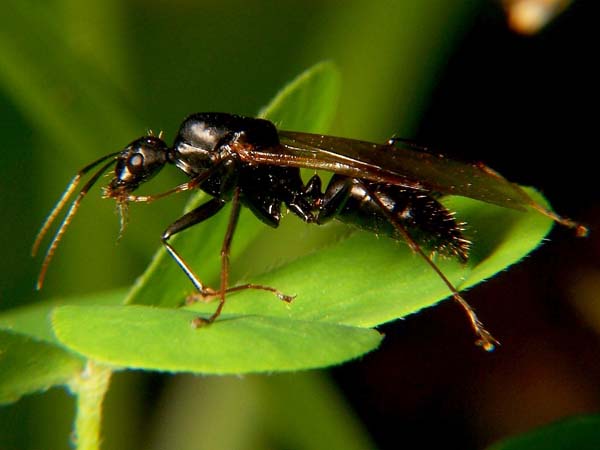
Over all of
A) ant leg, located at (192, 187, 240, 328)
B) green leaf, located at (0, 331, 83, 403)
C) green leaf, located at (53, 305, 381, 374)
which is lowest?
green leaf, located at (53, 305, 381, 374)

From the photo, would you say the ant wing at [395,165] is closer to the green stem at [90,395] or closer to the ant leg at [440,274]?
the ant leg at [440,274]

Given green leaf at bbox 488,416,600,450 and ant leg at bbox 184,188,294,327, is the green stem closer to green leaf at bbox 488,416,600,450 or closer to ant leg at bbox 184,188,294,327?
ant leg at bbox 184,188,294,327

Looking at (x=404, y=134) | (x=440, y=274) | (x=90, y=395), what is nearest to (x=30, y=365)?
(x=90, y=395)

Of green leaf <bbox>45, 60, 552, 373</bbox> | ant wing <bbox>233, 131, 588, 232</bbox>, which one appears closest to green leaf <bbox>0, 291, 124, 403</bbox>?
green leaf <bbox>45, 60, 552, 373</bbox>

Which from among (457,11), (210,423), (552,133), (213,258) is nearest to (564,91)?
(552,133)

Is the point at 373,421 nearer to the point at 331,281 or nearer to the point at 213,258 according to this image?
the point at 213,258

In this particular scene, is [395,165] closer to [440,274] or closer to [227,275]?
[440,274]

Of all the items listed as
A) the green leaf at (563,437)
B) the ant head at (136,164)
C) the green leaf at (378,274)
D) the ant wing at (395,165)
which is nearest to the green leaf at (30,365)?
the green leaf at (378,274)
